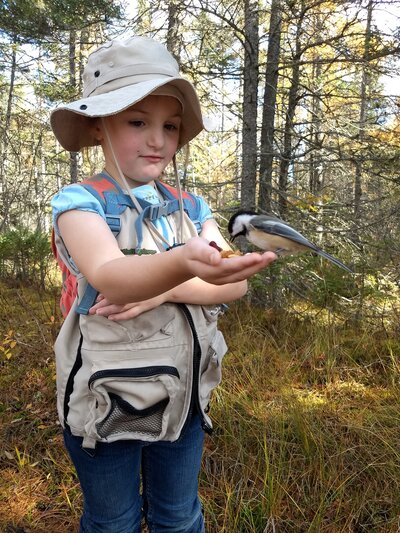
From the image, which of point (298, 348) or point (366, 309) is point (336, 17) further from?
point (298, 348)

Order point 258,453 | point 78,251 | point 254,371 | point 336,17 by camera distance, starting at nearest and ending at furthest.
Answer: point 78,251
point 258,453
point 254,371
point 336,17

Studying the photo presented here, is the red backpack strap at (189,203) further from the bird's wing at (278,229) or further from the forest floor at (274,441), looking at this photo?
the forest floor at (274,441)

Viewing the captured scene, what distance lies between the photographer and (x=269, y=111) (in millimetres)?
5426

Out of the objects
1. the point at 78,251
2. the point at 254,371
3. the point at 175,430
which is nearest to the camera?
the point at 78,251

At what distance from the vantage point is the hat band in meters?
1.26

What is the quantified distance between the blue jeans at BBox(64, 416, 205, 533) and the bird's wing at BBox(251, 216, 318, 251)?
2.51 ft

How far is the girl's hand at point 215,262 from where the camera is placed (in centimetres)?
83

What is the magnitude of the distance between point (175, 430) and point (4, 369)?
333cm

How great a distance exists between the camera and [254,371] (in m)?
3.50

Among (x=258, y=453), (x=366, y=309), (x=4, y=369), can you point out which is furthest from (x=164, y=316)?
(x=366, y=309)

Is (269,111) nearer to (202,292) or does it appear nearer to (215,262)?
(202,292)

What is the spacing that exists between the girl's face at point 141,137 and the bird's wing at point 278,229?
1.40ft

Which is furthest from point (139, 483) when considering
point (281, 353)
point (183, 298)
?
point (281, 353)

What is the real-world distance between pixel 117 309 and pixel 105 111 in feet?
1.84
